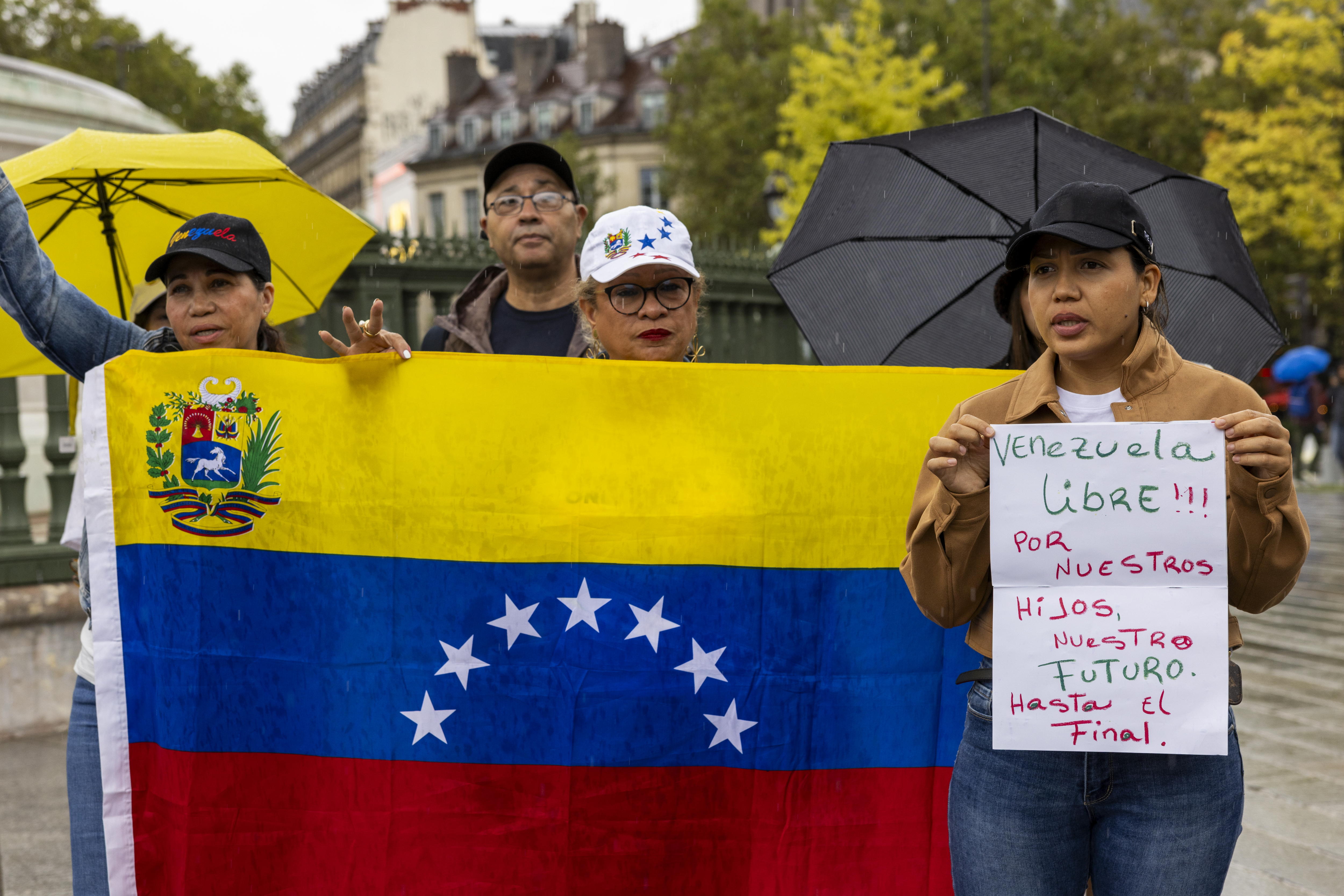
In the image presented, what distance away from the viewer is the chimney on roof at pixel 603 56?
56531mm

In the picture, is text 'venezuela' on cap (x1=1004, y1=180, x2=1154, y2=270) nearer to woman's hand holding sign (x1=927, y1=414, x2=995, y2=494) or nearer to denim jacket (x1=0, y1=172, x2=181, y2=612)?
woman's hand holding sign (x1=927, y1=414, x2=995, y2=494)

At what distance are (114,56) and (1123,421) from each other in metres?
35.8

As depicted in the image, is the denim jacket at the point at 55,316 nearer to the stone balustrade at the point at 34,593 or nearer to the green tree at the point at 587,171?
the stone balustrade at the point at 34,593

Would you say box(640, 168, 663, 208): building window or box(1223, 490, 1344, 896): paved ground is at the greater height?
box(640, 168, 663, 208): building window

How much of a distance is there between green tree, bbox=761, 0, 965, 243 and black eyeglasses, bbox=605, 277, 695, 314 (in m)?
21.8

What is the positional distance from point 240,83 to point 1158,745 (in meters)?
38.9

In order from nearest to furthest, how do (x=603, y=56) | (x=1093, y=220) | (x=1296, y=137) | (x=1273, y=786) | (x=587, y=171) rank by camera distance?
(x=1093, y=220), (x=1273, y=786), (x=1296, y=137), (x=587, y=171), (x=603, y=56)

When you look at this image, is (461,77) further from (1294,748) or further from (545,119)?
(1294,748)

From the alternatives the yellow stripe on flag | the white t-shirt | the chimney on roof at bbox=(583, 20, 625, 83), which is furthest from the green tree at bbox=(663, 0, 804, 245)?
the white t-shirt

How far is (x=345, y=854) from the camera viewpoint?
8.98ft

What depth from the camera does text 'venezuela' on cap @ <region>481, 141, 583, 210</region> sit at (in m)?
3.60

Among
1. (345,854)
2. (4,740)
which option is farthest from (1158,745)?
(4,740)

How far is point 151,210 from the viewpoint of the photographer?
143 inches

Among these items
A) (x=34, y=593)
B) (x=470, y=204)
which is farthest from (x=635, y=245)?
(x=470, y=204)
